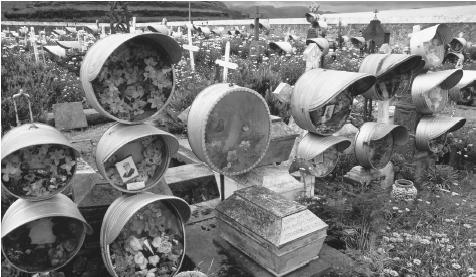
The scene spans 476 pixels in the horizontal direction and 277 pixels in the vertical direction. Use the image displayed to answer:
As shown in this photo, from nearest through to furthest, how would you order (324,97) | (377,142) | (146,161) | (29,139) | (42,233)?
(29,139) → (42,233) → (146,161) → (324,97) → (377,142)

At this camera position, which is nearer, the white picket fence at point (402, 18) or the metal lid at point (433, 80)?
the metal lid at point (433, 80)

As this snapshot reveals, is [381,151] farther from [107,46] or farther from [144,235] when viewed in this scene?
[107,46]

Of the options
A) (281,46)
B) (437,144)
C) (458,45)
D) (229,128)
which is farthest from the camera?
(458,45)

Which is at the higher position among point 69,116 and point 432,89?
point 432,89

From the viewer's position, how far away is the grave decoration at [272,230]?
3.27 meters

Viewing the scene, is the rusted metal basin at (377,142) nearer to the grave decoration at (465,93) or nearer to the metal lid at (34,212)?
the grave decoration at (465,93)

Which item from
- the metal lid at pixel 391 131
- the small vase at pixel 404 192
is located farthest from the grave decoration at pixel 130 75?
the small vase at pixel 404 192

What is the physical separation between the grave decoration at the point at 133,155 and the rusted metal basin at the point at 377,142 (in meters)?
2.51

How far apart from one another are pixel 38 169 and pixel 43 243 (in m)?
0.53

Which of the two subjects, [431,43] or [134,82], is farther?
[431,43]

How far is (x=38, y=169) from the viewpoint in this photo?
2.85 meters

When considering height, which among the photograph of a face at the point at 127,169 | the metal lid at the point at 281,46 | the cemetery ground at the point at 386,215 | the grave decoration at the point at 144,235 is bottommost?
the cemetery ground at the point at 386,215

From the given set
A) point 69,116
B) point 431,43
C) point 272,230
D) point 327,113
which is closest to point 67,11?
point 69,116

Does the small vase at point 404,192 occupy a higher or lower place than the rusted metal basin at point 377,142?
lower
